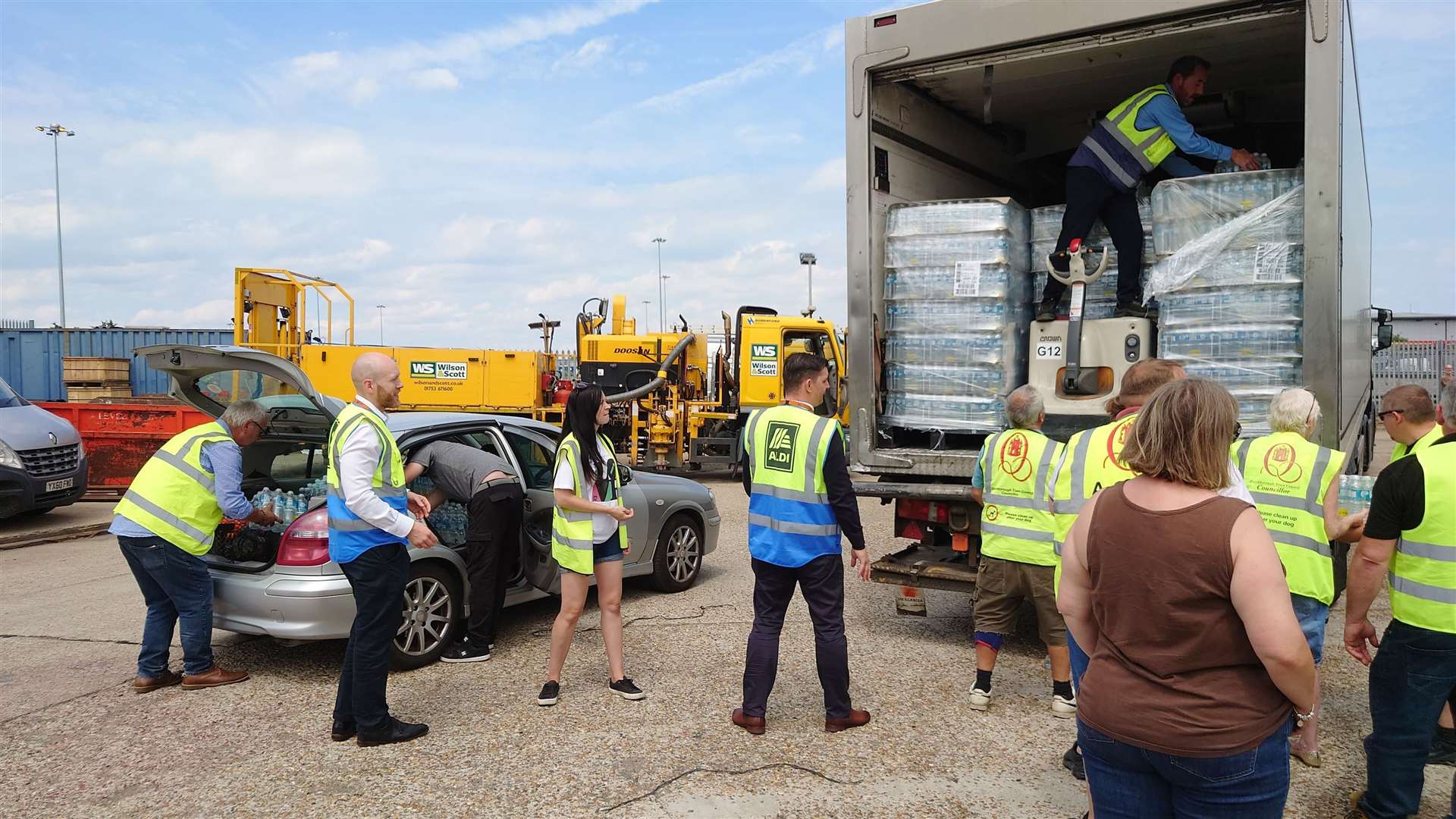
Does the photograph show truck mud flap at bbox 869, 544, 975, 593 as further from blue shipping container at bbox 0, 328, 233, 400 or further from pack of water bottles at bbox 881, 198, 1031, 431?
blue shipping container at bbox 0, 328, 233, 400

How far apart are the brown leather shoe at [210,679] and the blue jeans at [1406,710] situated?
5.16 m

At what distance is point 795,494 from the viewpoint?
4.23 metres

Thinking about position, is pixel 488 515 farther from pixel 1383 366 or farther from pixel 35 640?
pixel 1383 366

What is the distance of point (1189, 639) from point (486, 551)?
13.5 feet

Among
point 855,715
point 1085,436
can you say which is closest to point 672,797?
point 855,715

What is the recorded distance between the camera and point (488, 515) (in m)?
5.33

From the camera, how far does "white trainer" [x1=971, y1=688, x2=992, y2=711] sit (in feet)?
15.1

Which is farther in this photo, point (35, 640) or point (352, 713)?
point (35, 640)

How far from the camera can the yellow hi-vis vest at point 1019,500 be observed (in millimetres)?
4551

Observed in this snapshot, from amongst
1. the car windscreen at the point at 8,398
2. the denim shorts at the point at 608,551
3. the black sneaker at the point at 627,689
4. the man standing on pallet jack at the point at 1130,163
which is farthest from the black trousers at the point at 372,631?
the car windscreen at the point at 8,398

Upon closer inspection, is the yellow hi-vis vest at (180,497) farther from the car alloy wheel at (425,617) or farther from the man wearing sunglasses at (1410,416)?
the man wearing sunglasses at (1410,416)

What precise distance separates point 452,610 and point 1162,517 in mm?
4321

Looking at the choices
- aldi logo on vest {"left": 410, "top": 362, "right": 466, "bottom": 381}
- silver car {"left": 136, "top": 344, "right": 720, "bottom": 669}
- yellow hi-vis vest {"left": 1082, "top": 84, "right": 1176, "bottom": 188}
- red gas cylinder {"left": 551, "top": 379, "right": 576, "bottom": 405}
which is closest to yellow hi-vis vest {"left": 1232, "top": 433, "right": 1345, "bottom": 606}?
yellow hi-vis vest {"left": 1082, "top": 84, "right": 1176, "bottom": 188}

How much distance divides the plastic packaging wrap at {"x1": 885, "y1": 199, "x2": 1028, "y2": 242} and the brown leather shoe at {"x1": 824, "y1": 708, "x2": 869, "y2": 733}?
296cm
